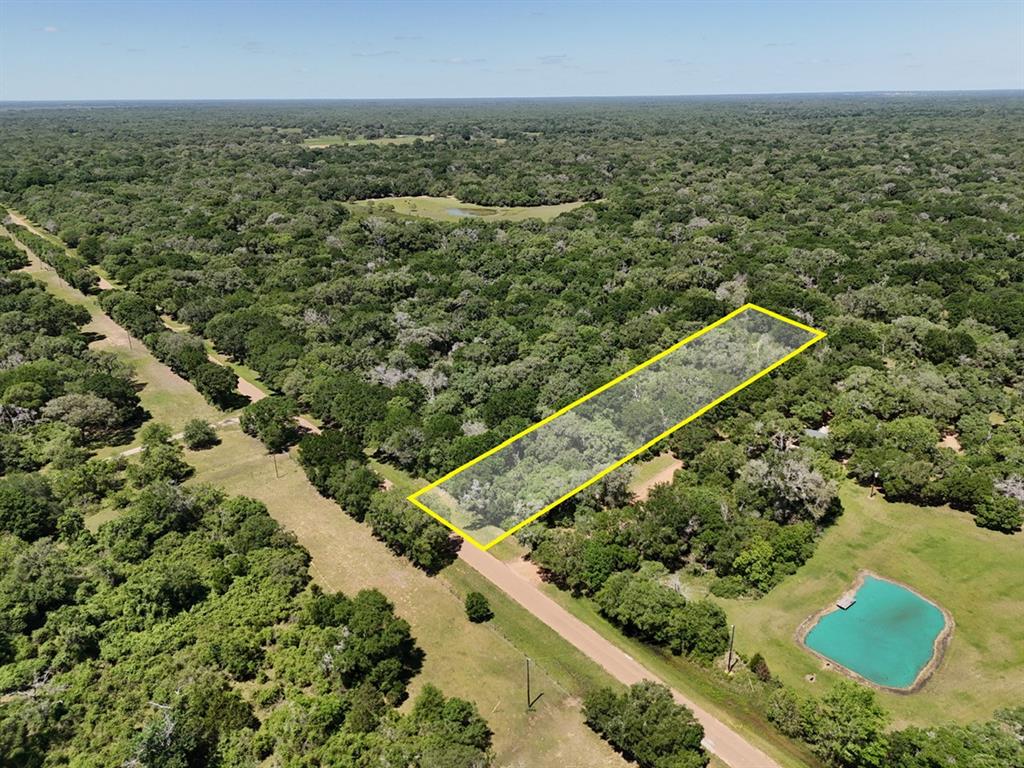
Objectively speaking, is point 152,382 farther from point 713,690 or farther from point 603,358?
point 713,690

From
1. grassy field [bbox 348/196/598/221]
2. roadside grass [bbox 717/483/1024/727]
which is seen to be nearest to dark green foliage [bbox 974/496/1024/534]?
roadside grass [bbox 717/483/1024/727]

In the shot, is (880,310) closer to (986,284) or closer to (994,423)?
(986,284)

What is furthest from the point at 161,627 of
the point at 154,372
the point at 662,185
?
the point at 662,185

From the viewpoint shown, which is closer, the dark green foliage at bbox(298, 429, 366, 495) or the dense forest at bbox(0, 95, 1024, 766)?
the dense forest at bbox(0, 95, 1024, 766)

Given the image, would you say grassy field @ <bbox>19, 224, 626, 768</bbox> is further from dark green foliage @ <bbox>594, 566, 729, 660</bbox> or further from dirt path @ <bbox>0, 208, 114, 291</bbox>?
dirt path @ <bbox>0, 208, 114, 291</bbox>

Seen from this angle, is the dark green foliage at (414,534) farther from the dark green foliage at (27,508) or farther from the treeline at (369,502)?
the dark green foliage at (27,508)

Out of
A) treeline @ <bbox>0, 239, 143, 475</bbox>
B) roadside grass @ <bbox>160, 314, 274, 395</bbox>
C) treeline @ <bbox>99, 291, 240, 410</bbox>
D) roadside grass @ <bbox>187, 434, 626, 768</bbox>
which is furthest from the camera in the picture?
roadside grass @ <bbox>160, 314, 274, 395</bbox>

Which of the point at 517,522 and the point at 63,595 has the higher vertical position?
the point at 517,522
